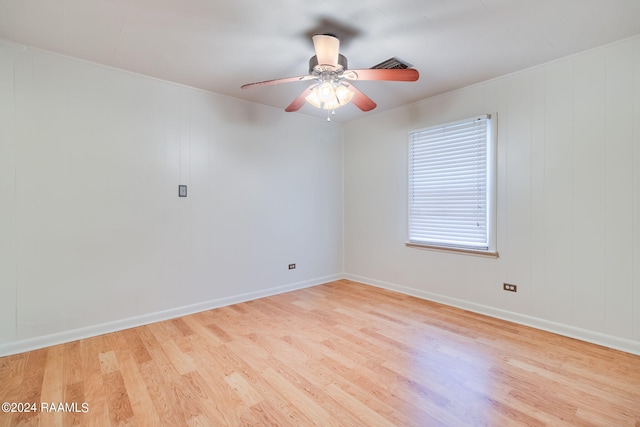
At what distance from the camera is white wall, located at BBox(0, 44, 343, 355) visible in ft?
8.01

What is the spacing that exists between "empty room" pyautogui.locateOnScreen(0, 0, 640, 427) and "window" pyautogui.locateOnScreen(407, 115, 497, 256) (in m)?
0.02

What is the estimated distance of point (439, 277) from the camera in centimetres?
364

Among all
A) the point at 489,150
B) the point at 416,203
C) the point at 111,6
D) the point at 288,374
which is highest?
the point at 111,6

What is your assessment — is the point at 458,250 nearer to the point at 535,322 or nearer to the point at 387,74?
the point at 535,322

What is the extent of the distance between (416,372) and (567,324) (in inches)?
67.7

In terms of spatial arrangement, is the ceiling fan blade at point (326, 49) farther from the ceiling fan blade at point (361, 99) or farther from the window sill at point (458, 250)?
the window sill at point (458, 250)

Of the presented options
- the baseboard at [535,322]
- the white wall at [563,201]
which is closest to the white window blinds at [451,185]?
the white wall at [563,201]

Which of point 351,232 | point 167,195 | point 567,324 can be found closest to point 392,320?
point 567,324

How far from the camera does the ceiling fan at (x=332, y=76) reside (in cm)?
207

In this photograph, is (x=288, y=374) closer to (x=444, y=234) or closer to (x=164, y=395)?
(x=164, y=395)

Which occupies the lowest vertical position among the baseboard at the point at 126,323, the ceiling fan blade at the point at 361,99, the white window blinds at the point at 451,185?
the baseboard at the point at 126,323

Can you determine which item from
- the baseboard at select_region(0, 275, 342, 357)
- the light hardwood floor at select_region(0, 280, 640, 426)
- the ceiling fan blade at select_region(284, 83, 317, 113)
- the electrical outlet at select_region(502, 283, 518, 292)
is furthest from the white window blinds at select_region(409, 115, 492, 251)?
the baseboard at select_region(0, 275, 342, 357)

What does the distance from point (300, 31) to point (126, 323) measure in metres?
3.14

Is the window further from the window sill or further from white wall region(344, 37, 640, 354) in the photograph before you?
white wall region(344, 37, 640, 354)
